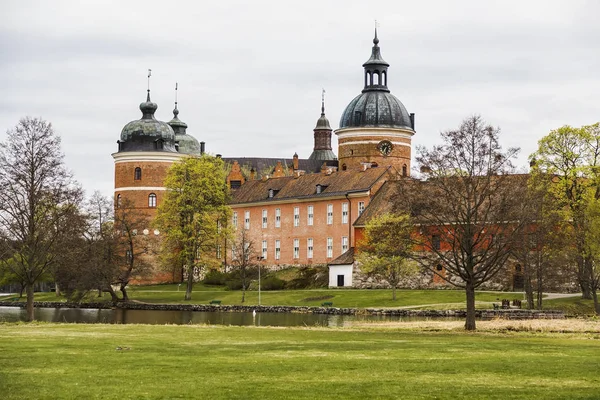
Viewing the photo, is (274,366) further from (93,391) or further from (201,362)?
(93,391)

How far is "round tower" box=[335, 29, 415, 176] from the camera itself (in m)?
94.1

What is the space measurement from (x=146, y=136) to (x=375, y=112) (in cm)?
2090

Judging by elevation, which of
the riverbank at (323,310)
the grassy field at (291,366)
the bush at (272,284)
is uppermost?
the bush at (272,284)

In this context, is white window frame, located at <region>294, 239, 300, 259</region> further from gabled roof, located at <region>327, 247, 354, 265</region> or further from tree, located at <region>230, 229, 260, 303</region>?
gabled roof, located at <region>327, 247, 354, 265</region>

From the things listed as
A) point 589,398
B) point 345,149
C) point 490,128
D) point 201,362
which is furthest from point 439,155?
point 345,149

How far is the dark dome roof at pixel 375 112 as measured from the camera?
309ft

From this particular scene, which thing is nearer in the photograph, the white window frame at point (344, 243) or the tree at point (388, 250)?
the tree at point (388, 250)

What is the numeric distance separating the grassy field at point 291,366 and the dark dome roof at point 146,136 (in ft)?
208

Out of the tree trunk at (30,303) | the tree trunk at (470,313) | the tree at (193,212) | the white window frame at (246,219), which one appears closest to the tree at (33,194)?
the tree trunk at (30,303)

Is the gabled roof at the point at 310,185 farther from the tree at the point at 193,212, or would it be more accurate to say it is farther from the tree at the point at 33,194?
the tree at the point at 33,194

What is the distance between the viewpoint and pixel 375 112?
94.0 meters

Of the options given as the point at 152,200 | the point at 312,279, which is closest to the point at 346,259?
the point at 312,279

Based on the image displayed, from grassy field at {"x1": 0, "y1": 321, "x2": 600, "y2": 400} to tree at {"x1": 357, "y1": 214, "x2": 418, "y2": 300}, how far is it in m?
6.97

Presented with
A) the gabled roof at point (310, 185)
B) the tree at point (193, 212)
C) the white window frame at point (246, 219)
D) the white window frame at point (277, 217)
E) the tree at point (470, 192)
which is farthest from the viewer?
the white window frame at point (246, 219)
